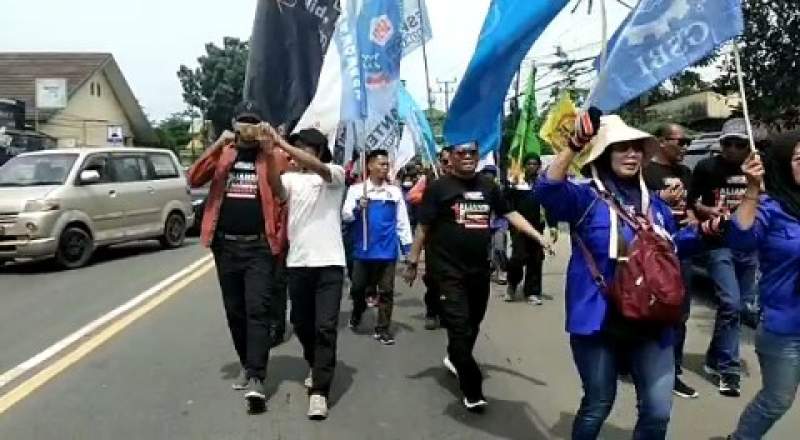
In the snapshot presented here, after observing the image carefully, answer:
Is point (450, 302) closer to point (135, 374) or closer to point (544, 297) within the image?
point (135, 374)

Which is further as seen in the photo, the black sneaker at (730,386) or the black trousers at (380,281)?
the black trousers at (380,281)

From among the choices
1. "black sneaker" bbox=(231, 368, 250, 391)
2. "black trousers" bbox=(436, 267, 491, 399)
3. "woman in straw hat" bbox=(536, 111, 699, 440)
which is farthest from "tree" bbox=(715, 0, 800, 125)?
"black sneaker" bbox=(231, 368, 250, 391)

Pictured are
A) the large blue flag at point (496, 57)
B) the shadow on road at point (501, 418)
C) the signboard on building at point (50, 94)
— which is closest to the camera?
the large blue flag at point (496, 57)

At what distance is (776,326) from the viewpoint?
12.6ft

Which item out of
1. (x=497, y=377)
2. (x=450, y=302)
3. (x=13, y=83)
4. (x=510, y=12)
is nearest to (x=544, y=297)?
(x=497, y=377)

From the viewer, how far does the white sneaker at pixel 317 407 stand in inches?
208

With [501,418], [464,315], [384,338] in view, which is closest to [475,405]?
[501,418]

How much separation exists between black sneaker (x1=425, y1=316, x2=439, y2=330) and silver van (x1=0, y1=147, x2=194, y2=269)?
5.34m

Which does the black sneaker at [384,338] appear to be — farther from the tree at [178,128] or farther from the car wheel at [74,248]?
the tree at [178,128]

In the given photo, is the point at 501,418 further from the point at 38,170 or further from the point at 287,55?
the point at 38,170

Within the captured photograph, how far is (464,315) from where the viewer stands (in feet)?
18.1

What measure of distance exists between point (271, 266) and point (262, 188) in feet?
1.58

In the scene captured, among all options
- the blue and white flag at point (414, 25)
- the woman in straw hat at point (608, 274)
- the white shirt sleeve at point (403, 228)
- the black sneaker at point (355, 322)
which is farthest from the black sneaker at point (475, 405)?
the blue and white flag at point (414, 25)

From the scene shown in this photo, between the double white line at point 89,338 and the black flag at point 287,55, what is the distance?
2.34 meters
